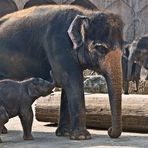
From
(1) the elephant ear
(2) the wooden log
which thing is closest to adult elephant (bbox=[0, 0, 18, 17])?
(2) the wooden log

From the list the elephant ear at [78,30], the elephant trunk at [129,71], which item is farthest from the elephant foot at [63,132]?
the elephant trunk at [129,71]

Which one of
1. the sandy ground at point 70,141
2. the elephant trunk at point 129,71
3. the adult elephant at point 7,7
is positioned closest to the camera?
the sandy ground at point 70,141

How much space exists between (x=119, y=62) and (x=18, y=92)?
0.81 metres

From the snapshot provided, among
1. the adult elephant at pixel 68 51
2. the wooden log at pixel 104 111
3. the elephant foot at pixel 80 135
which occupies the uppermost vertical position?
the adult elephant at pixel 68 51

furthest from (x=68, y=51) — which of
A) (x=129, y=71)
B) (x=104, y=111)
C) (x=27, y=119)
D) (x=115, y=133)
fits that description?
(x=129, y=71)

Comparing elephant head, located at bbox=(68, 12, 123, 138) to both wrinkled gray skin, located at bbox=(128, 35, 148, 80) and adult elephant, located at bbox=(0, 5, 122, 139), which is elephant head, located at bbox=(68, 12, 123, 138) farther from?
wrinkled gray skin, located at bbox=(128, 35, 148, 80)

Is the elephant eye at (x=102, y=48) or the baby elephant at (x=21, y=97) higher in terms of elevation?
the elephant eye at (x=102, y=48)

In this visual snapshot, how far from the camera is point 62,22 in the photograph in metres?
4.54

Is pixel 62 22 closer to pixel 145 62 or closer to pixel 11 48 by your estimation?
pixel 11 48

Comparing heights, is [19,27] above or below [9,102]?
above

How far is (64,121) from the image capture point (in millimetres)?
4879

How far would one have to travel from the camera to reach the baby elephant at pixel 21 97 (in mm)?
4250

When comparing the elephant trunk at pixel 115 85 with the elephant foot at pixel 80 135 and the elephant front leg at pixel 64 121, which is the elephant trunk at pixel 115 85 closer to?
the elephant foot at pixel 80 135

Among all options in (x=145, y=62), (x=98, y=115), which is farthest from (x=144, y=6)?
(x=98, y=115)
